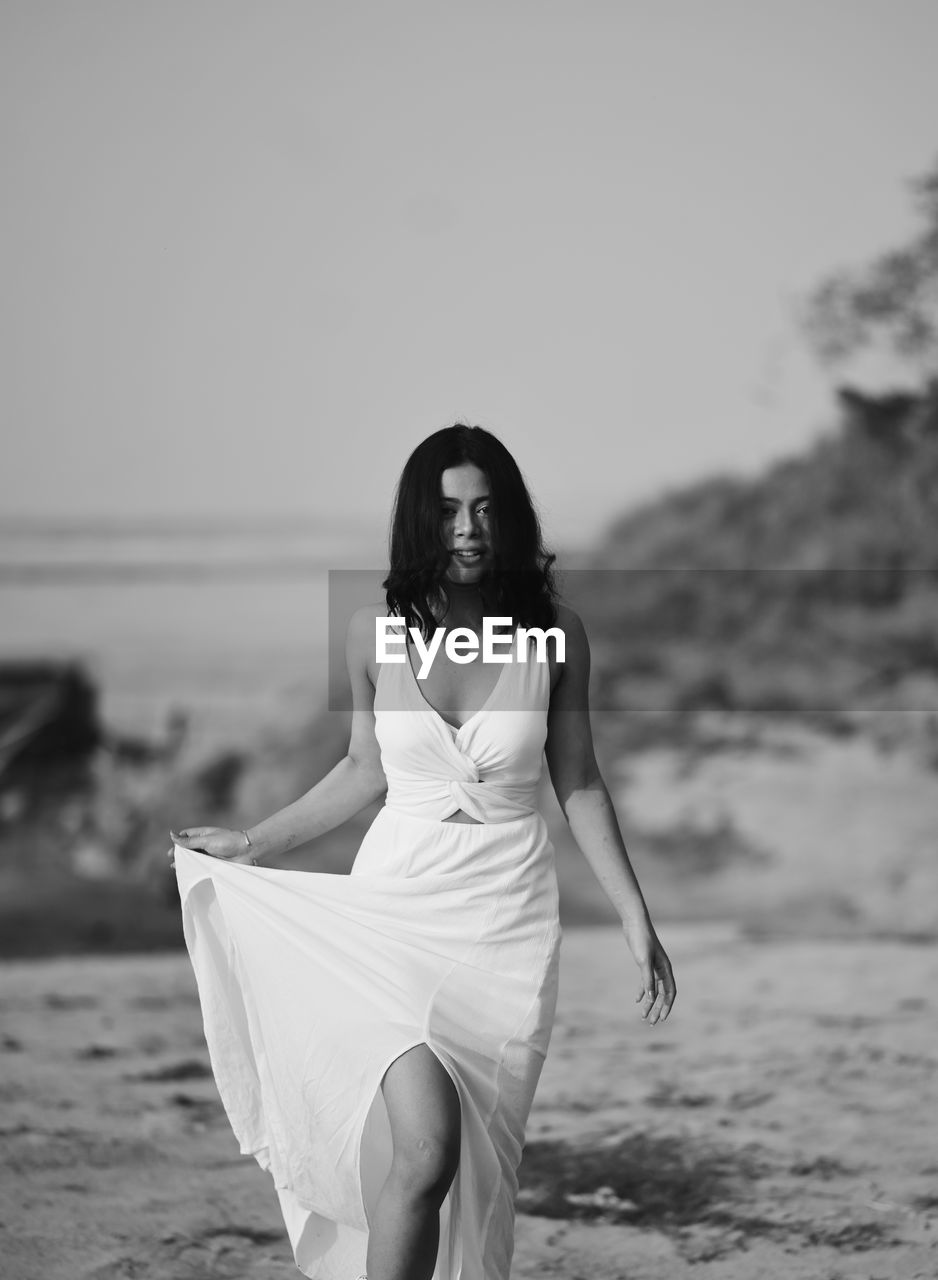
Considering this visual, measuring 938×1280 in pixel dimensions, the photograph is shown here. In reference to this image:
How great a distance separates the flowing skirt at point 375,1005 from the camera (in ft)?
8.10

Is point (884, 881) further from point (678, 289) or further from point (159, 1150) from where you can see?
point (159, 1150)

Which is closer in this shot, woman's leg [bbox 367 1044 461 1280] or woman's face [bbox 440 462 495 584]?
woman's leg [bbox 367 1044 461 1280]

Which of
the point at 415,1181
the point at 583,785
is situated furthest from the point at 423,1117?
the point at 583,785

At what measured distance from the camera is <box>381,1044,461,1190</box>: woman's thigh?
2309 millimetres

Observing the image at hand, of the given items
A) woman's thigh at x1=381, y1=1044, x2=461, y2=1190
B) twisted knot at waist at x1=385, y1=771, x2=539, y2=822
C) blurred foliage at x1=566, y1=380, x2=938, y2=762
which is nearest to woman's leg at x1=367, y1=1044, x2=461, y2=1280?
woman's thigh at x1=381, y1=1044, x2=461, y2=1190

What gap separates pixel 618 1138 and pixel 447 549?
7.68ft

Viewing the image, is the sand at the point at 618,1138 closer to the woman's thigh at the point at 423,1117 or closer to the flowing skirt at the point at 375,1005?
the flowing skirt at the point at 375,1005

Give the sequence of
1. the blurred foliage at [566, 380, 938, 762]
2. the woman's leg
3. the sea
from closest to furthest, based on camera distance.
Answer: the woman's leg
the sea
the blurred foliage at [566, 380, 938, 762]

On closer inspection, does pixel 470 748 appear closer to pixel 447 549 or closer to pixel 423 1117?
pixel 447 549

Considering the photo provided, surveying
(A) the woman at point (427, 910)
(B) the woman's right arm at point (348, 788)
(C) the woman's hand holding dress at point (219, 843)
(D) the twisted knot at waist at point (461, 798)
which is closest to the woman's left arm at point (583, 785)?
(A) the woman at point (427, 910)

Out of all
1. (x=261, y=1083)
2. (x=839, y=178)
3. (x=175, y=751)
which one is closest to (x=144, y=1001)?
(x=175, y=751)

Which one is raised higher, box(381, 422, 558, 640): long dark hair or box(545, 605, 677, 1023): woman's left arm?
box(381, 422, 558, 640): long dark hair

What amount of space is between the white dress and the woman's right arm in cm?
7

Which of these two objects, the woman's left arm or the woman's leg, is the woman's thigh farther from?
the woman's left arm
